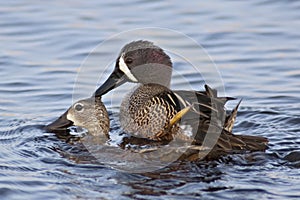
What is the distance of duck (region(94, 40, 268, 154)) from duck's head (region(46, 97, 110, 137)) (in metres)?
0.17

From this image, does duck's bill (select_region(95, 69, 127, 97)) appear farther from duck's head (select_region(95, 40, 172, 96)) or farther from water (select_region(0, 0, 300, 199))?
water (select_region(0, 0, 300, 199))

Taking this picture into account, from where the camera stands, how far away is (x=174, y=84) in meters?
10.5

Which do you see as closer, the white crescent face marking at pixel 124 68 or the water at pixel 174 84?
the water at pixel 174 84

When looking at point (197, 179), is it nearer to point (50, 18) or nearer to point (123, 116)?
point (123, 116)

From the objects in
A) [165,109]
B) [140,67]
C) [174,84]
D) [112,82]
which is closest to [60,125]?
[112,82]

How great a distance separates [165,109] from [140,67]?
36.0 inches

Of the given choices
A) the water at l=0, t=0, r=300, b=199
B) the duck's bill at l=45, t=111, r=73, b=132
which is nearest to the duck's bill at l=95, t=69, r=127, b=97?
the duck's bill at l=45, t=111, r=73, b=132

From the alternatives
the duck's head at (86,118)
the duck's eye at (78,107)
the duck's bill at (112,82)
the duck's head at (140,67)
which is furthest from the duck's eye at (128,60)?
the duck's eye at (78,107)

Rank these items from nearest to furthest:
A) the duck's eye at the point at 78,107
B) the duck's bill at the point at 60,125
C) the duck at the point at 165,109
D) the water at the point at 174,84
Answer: the water at the point at 174,84
the duck at the point at 165,109
the duck's bill at the point at 60,125
the duck's eye at the point at 78,107

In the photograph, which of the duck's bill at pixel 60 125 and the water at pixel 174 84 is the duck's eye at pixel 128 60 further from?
the water at pixel 174 84

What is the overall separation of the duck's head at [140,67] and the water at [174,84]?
927 millimetres

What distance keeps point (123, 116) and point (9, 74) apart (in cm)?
237

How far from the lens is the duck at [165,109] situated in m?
8.10

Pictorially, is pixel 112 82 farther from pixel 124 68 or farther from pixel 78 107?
pixel 78 107
